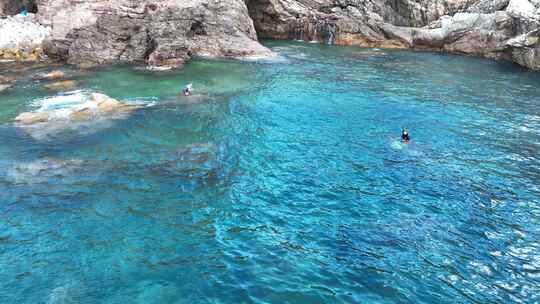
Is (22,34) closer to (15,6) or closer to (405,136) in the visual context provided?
(15,6)

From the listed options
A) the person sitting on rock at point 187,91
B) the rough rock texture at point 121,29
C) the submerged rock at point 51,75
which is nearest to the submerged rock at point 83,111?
the person sitting on rock at point 187,91

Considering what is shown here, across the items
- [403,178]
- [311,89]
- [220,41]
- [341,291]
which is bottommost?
[341,291]

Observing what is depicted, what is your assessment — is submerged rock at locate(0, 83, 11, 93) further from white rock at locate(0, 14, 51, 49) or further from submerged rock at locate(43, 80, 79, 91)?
white rock at locate(0, 14, 51, 49)

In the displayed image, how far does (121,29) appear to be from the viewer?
159ft

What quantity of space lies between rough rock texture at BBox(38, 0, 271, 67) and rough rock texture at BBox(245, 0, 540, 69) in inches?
632

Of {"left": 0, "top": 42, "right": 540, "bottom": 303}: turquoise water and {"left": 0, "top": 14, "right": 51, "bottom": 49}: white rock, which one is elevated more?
{"left": 0, "top": 14, "right": 51, "bottom": 49}: white rock

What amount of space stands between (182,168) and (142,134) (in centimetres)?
627

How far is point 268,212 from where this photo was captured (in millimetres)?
21266

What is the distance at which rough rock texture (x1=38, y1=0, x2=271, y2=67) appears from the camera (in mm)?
47469

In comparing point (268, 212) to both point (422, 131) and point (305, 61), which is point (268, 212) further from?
point (305, 61)

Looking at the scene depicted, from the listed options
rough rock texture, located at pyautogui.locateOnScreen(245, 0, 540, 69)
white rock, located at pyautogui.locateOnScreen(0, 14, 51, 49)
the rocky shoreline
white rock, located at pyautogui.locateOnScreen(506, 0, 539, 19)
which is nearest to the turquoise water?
the rocky shoreline

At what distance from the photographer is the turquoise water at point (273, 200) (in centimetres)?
1658

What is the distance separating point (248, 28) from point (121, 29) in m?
15.2

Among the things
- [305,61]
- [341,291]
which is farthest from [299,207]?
[305,61]
